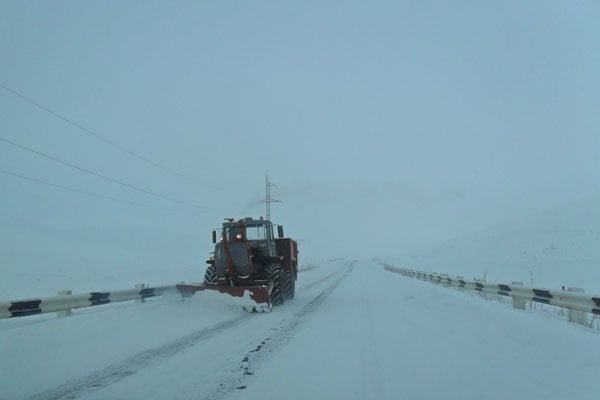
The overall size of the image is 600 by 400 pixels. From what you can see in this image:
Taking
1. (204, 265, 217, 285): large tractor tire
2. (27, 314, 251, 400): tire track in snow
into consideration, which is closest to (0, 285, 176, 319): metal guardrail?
(204, 265, 217, 285): large tractor tire

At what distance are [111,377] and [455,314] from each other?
8.54 m

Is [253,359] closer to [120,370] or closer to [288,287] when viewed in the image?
[120,370]

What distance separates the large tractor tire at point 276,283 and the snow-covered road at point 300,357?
2.69 metres

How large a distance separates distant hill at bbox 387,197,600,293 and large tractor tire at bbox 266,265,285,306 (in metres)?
11.5

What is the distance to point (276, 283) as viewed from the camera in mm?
15438

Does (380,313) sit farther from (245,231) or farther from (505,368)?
(505,368)

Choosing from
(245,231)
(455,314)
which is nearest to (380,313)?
(455,314)

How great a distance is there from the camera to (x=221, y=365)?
23.0 feet

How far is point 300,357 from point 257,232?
9.73m

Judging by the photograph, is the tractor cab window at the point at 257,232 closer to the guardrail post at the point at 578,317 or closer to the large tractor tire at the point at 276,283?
the large tractor tire at the point at 276,283

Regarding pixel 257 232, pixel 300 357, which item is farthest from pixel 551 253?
pixel 300 357

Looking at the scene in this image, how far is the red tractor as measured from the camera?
14180mm

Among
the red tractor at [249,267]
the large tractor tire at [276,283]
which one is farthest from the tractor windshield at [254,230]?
the large tractor tire at [276,283]

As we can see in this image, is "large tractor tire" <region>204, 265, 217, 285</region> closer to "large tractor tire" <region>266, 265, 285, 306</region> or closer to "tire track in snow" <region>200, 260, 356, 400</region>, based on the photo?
"large tractor tire" <region>266, 265, 285, 306</region>
